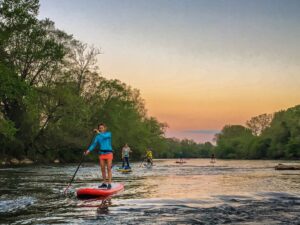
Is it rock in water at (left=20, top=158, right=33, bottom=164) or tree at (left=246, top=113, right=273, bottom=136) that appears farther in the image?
tree at (left=246, top=113, right=273, bottom=136)

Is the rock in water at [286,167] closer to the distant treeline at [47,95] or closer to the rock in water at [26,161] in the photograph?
the distant treeline at [47,95]

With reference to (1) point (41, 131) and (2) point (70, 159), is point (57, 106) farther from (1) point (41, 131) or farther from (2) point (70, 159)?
(2) point (70, 159)

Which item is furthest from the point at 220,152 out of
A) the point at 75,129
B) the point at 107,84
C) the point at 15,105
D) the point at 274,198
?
the point at 274,198

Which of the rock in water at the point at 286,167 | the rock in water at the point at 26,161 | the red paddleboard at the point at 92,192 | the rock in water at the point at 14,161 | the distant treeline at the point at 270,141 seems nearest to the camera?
the red paddleboard at the point at 92,192

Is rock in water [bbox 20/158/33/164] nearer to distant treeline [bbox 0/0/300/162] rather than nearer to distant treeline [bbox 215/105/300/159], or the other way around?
distant treeline [bbox 0/0/300/162]

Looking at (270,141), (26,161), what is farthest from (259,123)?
(26,161)

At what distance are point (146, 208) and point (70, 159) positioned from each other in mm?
64805

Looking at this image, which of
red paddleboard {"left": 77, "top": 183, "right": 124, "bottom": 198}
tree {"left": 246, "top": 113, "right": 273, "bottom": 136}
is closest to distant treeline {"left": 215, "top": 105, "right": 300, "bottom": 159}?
tree {"left": 246, "top": 113, "right": 273, "bottom": 136}

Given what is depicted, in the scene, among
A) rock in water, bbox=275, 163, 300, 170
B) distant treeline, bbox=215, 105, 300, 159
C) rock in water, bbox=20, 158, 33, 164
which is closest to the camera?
rock in water, bbox=275, 163, 300, 170

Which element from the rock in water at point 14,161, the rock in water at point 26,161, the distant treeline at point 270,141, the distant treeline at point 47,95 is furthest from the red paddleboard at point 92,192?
the distant treeline at point 270,141

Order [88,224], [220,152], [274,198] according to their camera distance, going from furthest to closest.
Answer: [220,152] → [274,198] → [88,224]

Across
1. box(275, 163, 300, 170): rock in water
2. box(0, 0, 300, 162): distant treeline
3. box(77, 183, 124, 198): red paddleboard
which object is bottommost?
box(77, 183, 124, 198): red paddleboard

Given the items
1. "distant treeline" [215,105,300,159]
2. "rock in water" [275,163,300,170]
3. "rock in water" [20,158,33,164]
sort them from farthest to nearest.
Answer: "distant treeline" [215,105,300,159]
"rock in water" [20,158,33,164]
"rock in water" [275,163,300,170]

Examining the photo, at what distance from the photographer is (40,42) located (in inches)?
2163
